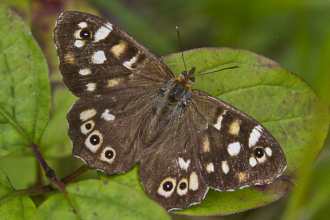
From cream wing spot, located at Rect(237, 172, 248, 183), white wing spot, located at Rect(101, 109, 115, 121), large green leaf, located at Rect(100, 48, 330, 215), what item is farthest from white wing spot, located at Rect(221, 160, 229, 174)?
white wing spot, located at Rect(101, 109, 115, 121)

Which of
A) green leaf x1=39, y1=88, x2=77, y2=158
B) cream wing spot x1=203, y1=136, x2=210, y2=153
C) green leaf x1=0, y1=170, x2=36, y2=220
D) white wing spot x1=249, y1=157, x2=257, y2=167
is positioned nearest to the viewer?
green leaf x1=0, y1=170, x2=36, y2=220

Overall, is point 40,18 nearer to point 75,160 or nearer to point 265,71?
point 75,160

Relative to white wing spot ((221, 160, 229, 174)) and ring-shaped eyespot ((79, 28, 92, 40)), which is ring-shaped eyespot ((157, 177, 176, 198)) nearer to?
white wing spot ((221, 160, 229, 174))

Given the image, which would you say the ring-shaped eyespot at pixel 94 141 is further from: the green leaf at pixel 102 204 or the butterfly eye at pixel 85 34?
the butterfly eye at pixel 85 34

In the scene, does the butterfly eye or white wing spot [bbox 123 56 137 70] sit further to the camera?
white wing spot [bbox 123 56 137 70]

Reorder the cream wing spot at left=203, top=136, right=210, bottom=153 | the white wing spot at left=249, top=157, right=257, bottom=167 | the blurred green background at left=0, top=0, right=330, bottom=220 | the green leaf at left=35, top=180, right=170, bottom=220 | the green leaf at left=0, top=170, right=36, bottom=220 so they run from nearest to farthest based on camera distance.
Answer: the green leaf at left=35, top=180, right=170, bottom=220 → the green leaf at left=0, top=170, right=36, bottom=220 → the white wing spot at left=249, top=157, right=257, bottom=167 → the cream wing spot at left=203, top=136, right=210, bottom=153 → the blurred green background at left=0, top=0, right=330, bottom=220

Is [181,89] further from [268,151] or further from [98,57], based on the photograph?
[268,151]

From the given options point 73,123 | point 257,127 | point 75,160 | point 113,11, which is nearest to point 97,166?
point 73,123
